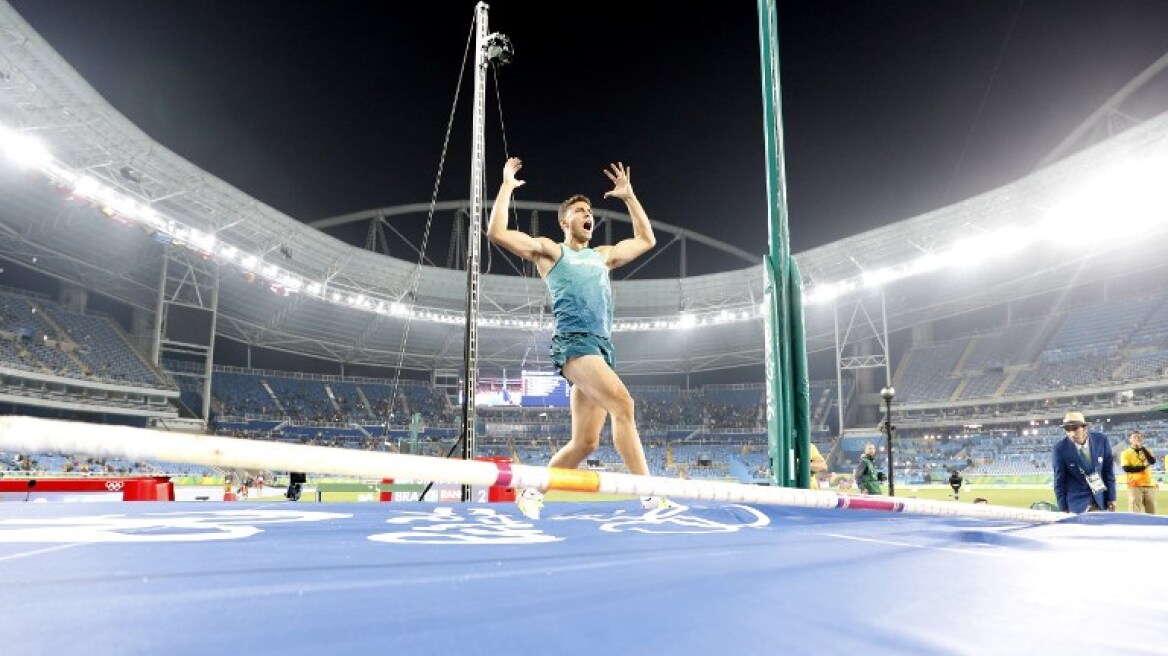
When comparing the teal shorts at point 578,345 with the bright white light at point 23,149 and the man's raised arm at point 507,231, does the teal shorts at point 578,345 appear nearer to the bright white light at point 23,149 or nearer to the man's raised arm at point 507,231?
the man's raised arm at point 507,231

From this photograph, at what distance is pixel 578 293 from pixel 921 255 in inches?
973

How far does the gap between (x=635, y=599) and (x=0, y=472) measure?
2580cm

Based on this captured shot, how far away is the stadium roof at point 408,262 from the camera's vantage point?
17.8 m

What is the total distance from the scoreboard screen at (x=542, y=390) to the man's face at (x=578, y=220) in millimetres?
27014

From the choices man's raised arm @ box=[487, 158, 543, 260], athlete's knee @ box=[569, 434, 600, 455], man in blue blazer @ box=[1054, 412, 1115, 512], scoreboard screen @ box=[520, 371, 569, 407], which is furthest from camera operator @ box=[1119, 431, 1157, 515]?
scoreboard screen @ box=[520, 371, 569, 407]

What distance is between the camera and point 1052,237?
2172 cm

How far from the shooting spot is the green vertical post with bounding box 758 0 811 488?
4473 mm

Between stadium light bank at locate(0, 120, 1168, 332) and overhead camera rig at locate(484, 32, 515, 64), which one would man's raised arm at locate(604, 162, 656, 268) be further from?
stadium light bank at locate(0, 120, 1168, 332)

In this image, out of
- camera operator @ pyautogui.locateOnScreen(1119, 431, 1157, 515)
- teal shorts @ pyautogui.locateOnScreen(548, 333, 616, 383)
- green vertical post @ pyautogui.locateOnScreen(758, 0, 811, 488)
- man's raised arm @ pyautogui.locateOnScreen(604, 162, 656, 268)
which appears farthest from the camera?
camera operator @ pyautogui.locateOnScreen(1119, 431, 1157, 515)

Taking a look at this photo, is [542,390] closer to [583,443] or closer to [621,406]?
[583,443]

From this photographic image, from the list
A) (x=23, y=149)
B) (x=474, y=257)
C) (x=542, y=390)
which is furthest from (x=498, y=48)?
(x=542, y=390)

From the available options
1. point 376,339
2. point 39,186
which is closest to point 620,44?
point 39,186

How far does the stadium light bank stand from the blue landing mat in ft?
49.6

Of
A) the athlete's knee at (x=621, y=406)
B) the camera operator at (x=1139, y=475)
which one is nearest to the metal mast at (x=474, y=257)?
the athlete's knee at (x=621, y=406)
